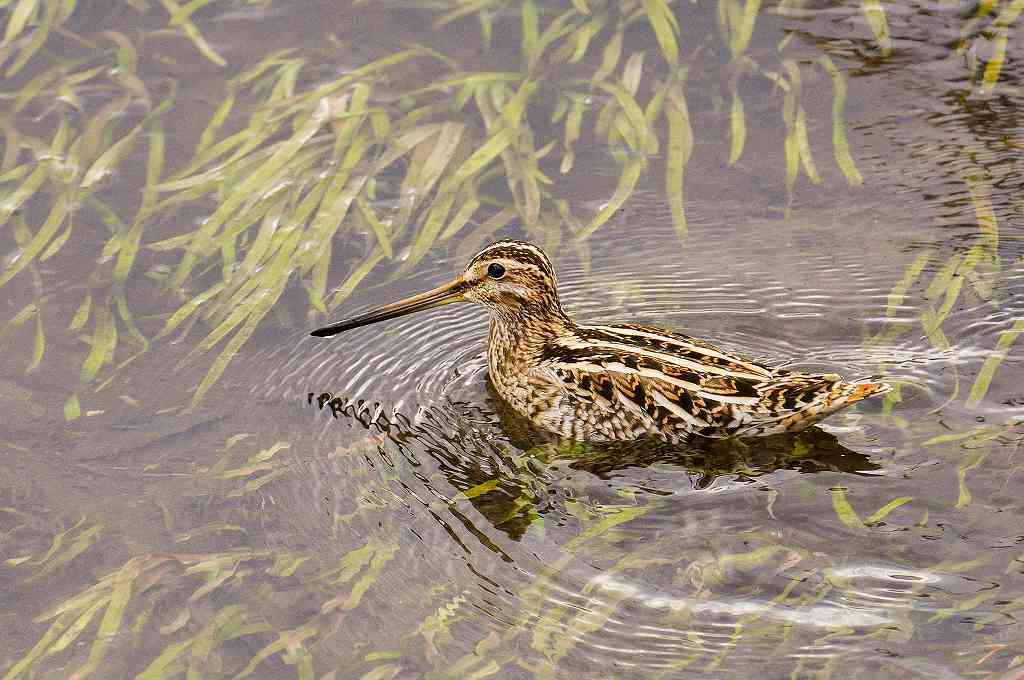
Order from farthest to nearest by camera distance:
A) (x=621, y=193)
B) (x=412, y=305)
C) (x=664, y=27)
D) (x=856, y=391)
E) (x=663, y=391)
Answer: (x=664, y=27)
(x=621, y=193)
(x=412, y=305)
(x=663, y=391)
(x=856, y=391)

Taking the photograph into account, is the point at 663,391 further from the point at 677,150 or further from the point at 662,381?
the point at 677,150

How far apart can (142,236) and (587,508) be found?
283 cm

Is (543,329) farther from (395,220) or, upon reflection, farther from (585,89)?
(585,89)

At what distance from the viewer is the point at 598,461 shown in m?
5.94

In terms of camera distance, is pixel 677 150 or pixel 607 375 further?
pixel 677 150

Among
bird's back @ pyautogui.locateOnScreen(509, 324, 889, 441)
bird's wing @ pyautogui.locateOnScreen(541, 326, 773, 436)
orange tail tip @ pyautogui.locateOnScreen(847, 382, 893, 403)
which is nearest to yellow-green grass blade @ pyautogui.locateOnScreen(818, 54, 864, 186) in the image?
bird's back @ pyautogui.locateOnScreen(509, 324, 889, 441)

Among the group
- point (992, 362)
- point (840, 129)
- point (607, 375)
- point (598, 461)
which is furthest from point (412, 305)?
point (840, 129)

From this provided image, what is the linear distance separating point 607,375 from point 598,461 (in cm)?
36

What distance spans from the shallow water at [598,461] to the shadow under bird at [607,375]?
14cm

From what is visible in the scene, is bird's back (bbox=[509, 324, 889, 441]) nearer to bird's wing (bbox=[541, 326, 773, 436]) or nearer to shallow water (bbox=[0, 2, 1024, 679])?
bird's wing (bbox=[541, 326, 773, 436])

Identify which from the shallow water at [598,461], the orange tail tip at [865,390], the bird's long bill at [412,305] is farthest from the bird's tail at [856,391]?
the bird's long bill at [412,305]

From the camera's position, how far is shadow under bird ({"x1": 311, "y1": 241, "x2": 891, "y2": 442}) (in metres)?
5.79

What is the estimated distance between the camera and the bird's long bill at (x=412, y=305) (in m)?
6.44

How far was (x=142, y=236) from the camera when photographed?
282 inches
